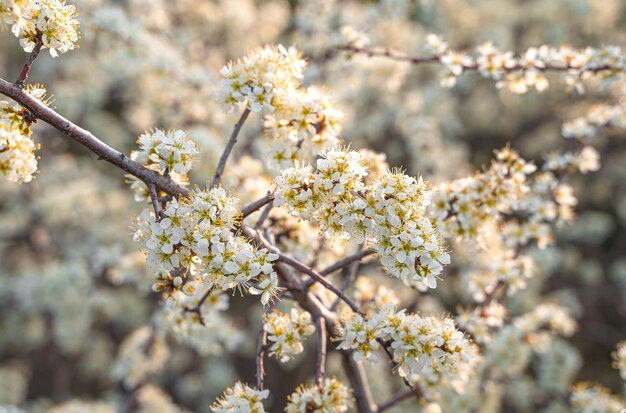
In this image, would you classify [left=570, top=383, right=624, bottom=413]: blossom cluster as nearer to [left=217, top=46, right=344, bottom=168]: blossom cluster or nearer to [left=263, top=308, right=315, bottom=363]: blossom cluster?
[left=263, top=308, right=315, bottom=363]: blossom cluster

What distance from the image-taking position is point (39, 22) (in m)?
1.88

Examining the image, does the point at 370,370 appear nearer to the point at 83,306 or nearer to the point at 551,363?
the point at 551,363

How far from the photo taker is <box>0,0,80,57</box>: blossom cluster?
179 cm

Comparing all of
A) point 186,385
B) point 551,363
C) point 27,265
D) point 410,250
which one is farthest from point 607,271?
point 27,265

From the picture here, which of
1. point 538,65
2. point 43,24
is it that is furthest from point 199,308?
point 538,65

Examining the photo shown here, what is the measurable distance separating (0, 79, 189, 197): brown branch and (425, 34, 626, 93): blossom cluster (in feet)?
6.26

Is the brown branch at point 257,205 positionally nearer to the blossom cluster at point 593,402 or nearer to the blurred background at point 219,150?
the blossom cluster at point 593,402

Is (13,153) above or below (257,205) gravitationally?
above

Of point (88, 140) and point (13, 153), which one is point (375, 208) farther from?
point (13, 153)

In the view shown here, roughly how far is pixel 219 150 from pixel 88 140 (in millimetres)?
3110

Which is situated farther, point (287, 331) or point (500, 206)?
point (500, 206)

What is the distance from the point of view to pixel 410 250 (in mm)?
1803

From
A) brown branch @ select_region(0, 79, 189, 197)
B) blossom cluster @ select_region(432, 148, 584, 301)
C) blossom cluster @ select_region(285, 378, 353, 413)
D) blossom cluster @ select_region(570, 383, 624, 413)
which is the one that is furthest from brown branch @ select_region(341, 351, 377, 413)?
blossom cluster @ select_region(570, 383, 624, 413)

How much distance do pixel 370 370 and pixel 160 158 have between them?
3747 millimetres
